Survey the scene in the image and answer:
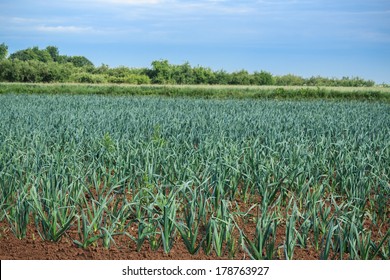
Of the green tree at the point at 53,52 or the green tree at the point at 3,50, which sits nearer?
the green tree at the point at 3,50

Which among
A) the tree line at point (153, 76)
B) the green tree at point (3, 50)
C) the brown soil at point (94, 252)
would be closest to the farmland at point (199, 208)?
the brown soil at point (94, 252)

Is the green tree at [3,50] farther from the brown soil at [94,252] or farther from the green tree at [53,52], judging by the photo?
the brown soil at [94,252]

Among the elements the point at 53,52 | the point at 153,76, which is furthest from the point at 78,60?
the point at 153,76

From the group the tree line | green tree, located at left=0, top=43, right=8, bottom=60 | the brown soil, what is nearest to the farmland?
the brown soil

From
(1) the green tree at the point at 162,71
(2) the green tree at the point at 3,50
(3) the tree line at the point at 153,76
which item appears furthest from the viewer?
(2) the green tree at the point at 3,50

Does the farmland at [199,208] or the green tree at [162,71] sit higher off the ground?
the green tree at [162,71]

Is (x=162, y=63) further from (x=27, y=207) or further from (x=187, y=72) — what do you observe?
(x=27, y=207)

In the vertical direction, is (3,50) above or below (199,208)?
above

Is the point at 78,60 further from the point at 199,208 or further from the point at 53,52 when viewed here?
the point at 199,208

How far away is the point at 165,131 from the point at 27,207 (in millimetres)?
6346

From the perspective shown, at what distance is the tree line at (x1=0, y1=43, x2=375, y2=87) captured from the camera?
5791 centimetres

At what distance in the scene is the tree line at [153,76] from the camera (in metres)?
57.9

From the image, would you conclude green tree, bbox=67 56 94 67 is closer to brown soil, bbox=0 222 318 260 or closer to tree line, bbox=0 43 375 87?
tree line, bbox=0 43 375 87

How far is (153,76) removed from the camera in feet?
212
